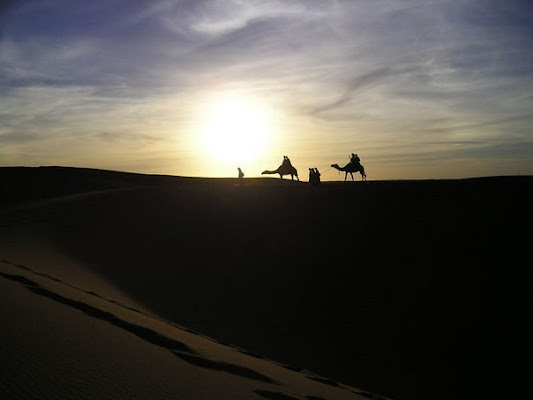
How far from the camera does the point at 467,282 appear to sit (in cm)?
1020

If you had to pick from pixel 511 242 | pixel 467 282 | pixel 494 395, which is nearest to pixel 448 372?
pixel 494 395

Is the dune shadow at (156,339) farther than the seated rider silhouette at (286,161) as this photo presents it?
No

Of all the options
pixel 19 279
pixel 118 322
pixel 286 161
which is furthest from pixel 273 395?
pixel 286 161

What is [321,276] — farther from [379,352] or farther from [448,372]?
[448,372]

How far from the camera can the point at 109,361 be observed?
12.7ft

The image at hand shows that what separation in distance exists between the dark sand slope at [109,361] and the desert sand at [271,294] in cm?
2

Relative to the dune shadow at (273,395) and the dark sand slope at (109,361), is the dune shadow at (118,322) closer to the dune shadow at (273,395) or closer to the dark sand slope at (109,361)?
the dark sand slope at (109,361)

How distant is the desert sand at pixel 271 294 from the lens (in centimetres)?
420

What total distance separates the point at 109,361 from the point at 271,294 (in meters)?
7.19

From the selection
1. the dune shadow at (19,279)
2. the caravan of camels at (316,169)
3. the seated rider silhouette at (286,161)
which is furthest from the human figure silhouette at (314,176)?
the dune shadow at (19,279)

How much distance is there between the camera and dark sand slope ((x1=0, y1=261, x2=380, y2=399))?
10.8ft

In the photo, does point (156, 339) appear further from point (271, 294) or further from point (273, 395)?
point (271, 294)

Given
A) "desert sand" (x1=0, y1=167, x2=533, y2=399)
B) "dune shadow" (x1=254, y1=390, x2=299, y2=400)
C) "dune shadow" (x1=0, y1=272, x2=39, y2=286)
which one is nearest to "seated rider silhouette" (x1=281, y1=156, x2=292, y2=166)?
"desert sand" (x1=0, y1=167, x2=533, y2=399)

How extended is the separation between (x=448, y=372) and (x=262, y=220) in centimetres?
880
